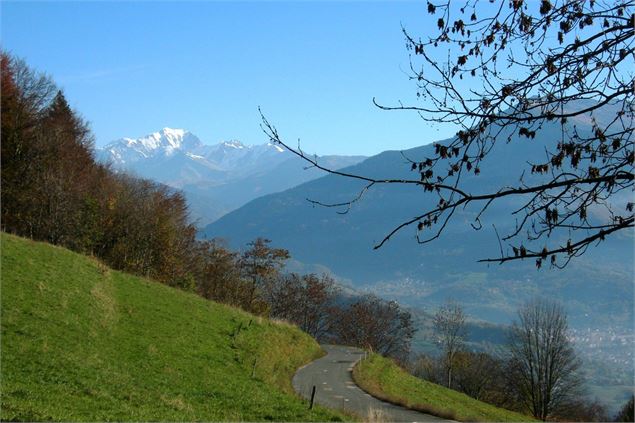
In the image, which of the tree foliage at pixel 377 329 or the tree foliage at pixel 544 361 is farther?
the tree foliage at pixel 377 329

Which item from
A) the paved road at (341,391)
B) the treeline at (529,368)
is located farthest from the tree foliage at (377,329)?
the paved road at (341,391)

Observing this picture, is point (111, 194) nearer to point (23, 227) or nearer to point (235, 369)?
point (23, 227)

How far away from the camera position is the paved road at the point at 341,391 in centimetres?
2369

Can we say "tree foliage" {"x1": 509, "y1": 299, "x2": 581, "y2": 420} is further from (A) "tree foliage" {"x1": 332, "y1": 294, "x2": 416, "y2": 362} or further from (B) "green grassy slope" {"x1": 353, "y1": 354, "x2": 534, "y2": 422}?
(A) "tree foliage" {"x1": 332, "y1": 294, "x2": 416, "y2": 362}

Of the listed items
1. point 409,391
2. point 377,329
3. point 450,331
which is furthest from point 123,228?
point 377,329

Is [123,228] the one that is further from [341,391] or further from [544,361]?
[544,361]

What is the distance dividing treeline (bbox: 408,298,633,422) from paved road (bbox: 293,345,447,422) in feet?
72.9

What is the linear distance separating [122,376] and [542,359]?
47939 millimetres

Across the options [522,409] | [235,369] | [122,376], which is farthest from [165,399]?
[522,409]

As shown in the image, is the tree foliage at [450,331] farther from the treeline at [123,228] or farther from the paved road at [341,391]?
the paved road at [341,391]

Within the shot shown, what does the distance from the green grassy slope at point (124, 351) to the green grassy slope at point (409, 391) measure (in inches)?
182

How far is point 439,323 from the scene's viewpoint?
60.1 metres

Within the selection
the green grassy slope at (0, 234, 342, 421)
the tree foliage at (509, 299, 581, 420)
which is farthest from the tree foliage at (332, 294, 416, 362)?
the green grassy slope at (0, 234, 342, 421)

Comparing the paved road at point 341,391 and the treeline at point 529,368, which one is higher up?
the treeline at point 529,368
